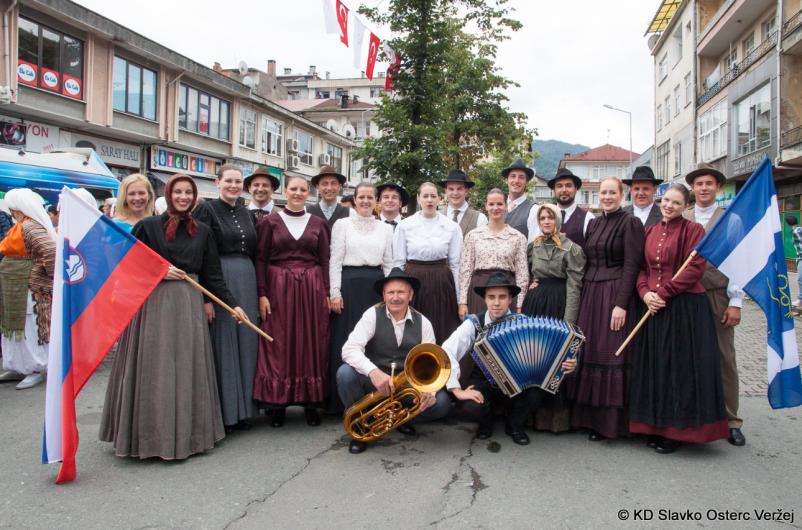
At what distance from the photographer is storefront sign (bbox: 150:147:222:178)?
68.5ft

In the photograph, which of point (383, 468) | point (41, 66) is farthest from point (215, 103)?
point (383, 468)

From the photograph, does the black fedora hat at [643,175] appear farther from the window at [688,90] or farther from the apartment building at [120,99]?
the window at [688,90]

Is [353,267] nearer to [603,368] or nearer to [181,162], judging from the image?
[603,368]

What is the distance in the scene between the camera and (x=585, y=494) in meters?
3.39

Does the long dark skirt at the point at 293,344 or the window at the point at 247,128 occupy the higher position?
the window at the point at 247,128

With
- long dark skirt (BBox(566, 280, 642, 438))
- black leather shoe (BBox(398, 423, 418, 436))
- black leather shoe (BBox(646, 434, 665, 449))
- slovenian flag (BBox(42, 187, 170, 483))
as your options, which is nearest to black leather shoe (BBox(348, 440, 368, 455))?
black leather shoe (BBox(398, 423, 418, 436))

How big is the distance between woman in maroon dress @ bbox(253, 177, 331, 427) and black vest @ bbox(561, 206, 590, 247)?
232 centimetres

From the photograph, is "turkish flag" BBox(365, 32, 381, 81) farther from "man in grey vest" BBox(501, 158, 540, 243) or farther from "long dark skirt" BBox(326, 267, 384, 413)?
"long dark skirt" BBox(326, 267, 384, 413)

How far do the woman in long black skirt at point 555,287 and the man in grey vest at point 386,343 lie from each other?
2.92 feet

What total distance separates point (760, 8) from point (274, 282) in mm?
24078

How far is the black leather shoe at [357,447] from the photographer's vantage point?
407 cm

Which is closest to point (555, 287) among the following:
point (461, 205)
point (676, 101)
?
point (461, 205)

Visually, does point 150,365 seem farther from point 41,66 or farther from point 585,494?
point 41,66

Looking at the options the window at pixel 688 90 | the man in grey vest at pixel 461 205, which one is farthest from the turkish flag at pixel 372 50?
the window at pixel 688 90
